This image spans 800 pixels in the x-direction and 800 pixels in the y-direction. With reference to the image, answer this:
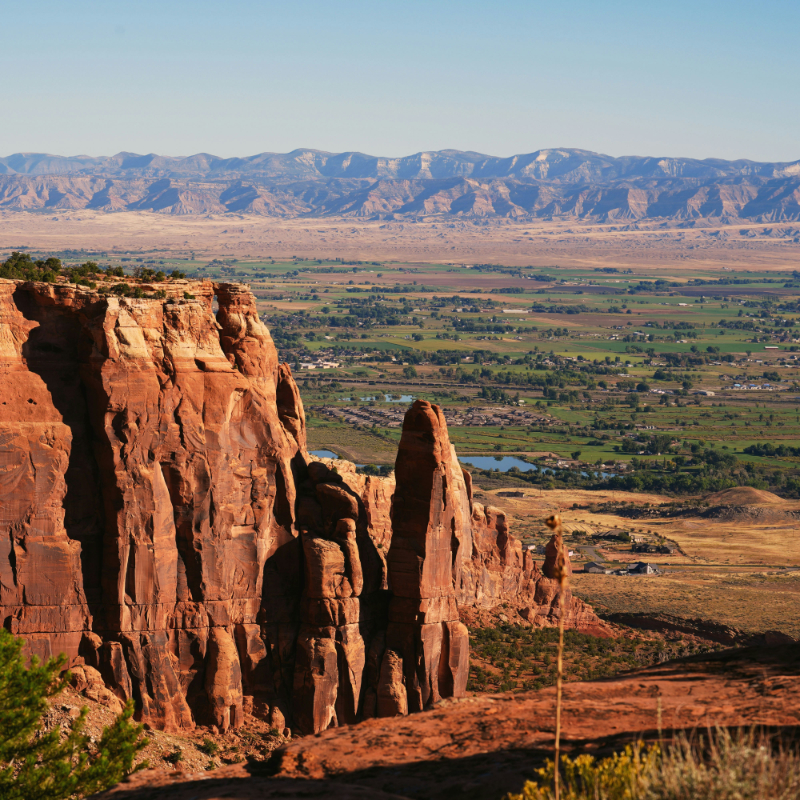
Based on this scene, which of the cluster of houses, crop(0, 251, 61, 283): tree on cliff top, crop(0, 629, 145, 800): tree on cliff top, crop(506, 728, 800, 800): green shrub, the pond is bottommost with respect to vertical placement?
the pond

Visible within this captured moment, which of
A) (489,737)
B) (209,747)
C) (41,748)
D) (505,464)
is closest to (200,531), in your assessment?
(209,747)

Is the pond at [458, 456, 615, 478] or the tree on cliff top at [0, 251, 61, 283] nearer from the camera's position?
the tree on cliff top at [0, 251, 61, 283]

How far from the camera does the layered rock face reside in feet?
132

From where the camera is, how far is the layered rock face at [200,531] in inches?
1588

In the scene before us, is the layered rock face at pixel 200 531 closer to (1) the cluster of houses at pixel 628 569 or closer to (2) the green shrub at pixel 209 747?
(2) the green shrub at pixel 209 747

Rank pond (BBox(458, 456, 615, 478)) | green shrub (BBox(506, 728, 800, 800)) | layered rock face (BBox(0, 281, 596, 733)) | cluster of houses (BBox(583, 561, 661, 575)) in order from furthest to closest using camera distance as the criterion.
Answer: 1. pond (BBox(458, 456, 615, 478))
2. cluster of houses (BBox(583, 561, 661, 575))
3. layered rock face (BBox(0, 281, 596, 733))
4. green shrub (BBox(506, 728, 800, 800))

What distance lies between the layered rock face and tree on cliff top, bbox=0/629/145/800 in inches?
249

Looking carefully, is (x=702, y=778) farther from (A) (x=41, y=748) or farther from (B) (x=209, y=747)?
(B) (x=209, y=747)

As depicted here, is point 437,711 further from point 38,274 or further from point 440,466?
point 38,274

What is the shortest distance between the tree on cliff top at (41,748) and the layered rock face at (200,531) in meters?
6.32

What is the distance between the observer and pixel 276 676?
1732 inches

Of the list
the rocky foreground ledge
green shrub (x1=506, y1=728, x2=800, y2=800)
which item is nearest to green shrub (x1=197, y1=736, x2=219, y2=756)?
the rocky foreground ledge

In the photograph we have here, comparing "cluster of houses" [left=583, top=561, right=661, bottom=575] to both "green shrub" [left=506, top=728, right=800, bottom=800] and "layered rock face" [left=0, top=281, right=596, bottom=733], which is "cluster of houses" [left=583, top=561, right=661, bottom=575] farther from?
"green shrub" [left=506, top=728, right=800, bottom=800]

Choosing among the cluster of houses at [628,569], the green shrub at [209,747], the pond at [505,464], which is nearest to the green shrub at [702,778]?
the green shrub at [209,747]
